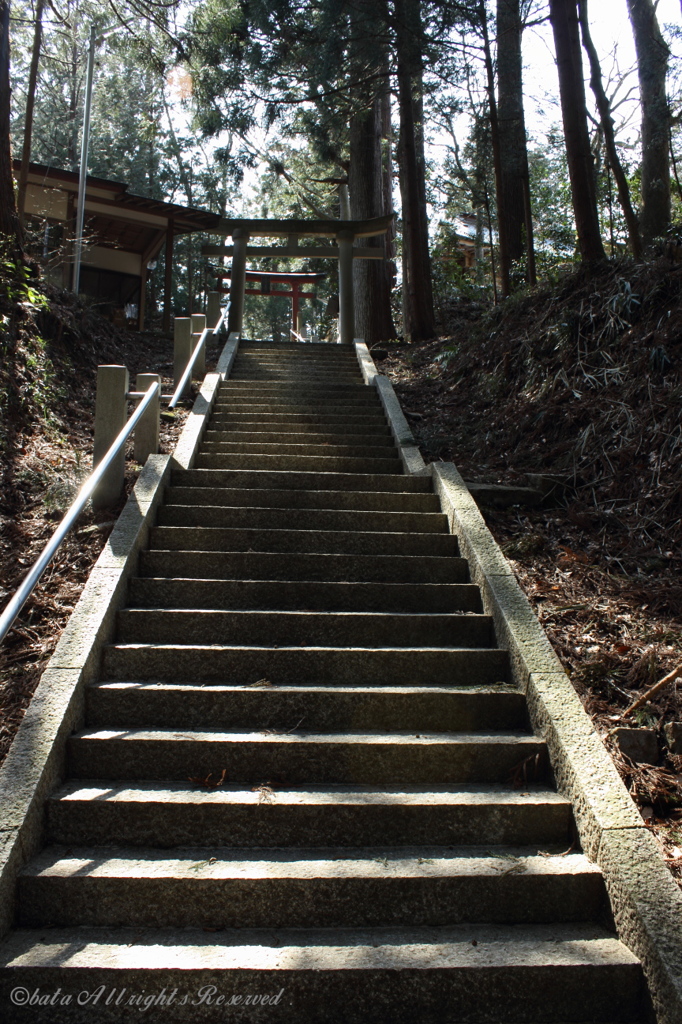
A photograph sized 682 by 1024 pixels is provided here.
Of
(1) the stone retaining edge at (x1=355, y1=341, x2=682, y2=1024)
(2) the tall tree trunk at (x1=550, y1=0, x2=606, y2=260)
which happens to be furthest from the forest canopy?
(1) the stone retaining edge at (x1=355, y1=341, x2=682, y2=1024)

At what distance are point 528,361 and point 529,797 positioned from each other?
5.99m

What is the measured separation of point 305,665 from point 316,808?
35.4 inches

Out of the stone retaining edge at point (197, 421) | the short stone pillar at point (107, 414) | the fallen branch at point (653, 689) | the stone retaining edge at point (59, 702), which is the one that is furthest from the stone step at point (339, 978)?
the stone retaining edge at point (197, 421)

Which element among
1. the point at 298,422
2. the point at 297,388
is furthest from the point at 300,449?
the point at 297,388

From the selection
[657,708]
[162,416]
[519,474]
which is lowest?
[657,708]

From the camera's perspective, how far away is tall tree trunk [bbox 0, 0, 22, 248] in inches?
326

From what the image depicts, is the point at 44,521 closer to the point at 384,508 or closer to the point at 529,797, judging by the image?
the point at 384,508

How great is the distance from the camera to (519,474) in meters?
6.43

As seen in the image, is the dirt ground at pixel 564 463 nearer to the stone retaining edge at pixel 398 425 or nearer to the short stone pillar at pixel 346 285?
the stone retaining edge at pixel 398 425

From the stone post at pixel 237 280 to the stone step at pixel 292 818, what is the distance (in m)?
10.6

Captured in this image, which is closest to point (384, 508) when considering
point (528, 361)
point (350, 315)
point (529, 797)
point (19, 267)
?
point (529, 797)

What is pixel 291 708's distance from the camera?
3.47 meters

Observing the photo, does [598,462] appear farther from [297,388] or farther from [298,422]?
[297,388]

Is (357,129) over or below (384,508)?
over
